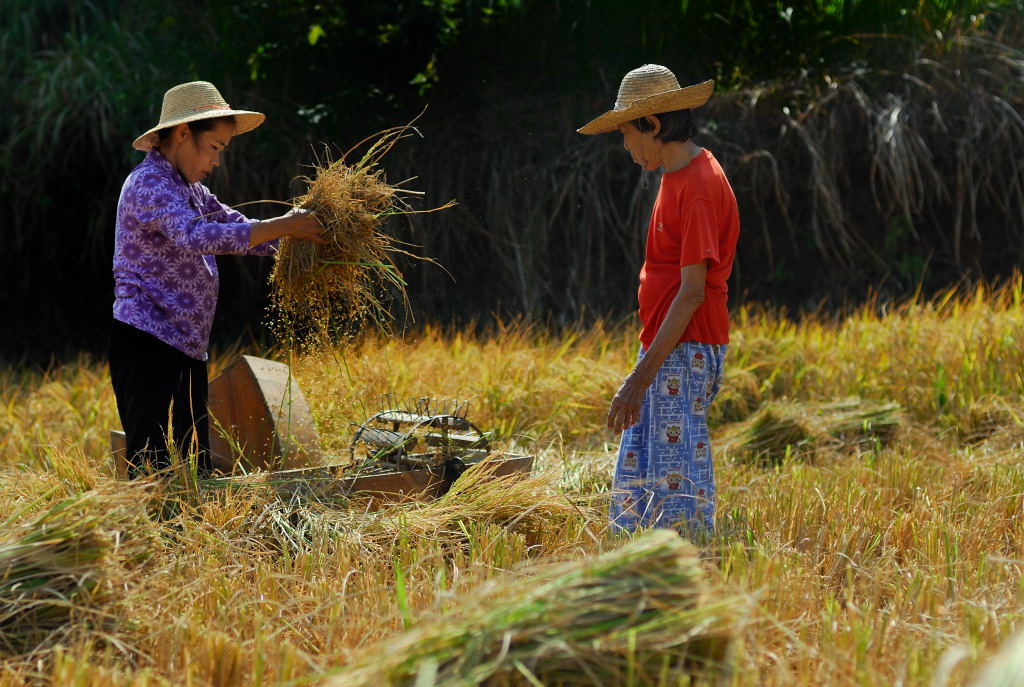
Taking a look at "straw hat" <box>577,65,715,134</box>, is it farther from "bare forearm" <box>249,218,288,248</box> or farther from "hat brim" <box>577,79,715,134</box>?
"bare forearm" <box>249,218,288,248</box>

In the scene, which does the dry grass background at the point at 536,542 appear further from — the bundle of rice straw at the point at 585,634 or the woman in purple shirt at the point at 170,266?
the woman in purple shirt at the point at 170,266

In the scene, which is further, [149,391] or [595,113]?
[595,113]

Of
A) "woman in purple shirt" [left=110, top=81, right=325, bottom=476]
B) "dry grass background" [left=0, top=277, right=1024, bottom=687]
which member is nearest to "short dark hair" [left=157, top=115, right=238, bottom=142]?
"woman in purple shirt" [left=110, top=81, right=325, bottom=476]

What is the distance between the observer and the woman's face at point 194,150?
366 cm

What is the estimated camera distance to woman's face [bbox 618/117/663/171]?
3311mm

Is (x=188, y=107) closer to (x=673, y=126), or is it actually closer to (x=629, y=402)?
(x=673, y=126)

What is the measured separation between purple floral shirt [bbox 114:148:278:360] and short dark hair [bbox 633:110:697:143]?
1.27 m

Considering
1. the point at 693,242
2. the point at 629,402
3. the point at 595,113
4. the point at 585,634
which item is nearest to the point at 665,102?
the point at 693,242

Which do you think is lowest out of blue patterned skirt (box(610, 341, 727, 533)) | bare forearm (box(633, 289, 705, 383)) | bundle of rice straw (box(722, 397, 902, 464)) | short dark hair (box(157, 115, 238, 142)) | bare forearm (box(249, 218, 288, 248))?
bundle of rice straw (box(722, 397, 902, 464))

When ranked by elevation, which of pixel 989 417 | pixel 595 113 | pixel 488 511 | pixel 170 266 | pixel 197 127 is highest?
pixel 197 127

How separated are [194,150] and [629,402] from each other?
5.43ft

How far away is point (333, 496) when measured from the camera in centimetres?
353

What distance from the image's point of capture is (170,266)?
11.9 feet

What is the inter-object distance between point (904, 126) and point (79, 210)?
6612mm
